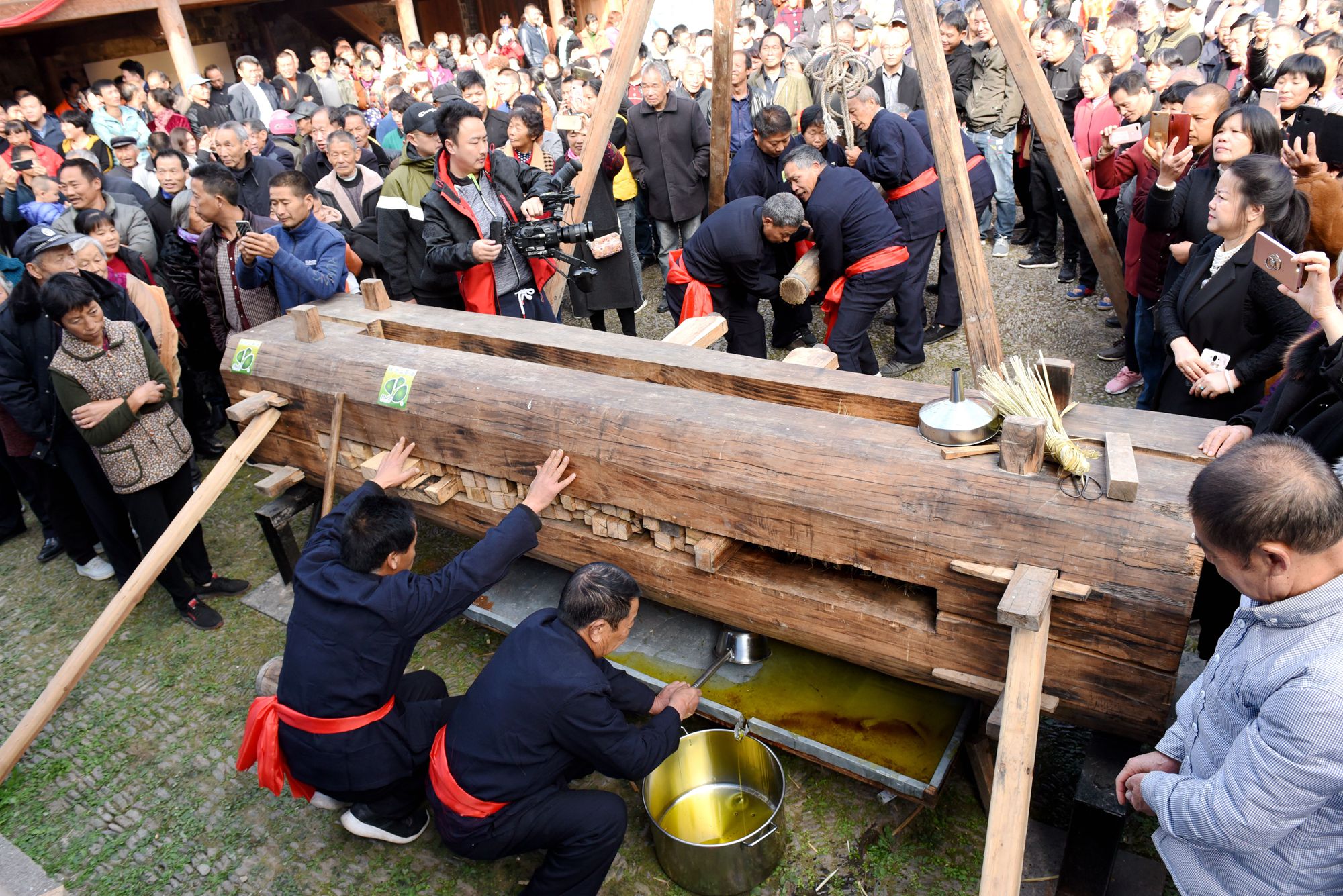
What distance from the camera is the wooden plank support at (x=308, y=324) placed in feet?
12.9

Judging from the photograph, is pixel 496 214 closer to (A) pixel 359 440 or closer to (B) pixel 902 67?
(A) pixel 359 440

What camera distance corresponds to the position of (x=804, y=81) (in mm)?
7930

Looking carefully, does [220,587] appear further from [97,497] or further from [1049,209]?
[1049,209]

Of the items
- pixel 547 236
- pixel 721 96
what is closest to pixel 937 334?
pixel 721 96

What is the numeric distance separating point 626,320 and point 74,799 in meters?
4.33

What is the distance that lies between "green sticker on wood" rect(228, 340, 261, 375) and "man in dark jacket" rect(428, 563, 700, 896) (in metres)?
2.30

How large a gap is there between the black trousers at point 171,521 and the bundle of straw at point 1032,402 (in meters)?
3.61

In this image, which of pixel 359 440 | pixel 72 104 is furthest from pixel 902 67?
pixel 72 104

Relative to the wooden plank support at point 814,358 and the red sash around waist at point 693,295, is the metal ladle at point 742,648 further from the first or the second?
the red sash around waist at point 693,295

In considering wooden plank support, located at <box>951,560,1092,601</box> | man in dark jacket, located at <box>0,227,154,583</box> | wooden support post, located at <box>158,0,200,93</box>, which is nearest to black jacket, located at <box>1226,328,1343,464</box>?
wooden plank support, located at <box>951,560,1092,601</box>

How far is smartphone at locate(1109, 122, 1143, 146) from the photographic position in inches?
203

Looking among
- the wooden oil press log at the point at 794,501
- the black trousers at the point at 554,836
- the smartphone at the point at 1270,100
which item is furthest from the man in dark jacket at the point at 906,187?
the black trousers at the point at 554,836

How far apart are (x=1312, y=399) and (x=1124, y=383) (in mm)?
2840

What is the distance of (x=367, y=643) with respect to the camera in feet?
8.84
